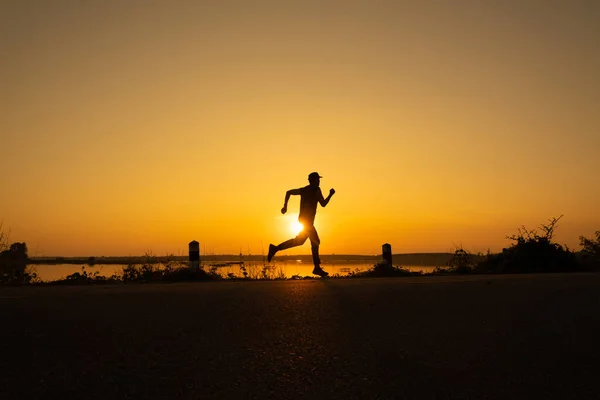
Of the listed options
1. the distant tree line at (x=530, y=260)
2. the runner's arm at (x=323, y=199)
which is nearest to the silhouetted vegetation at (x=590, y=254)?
the distant tree line at (x=530, y=260)

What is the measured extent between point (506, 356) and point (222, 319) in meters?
2.57

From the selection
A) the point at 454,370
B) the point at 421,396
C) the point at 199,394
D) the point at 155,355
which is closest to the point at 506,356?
the point at 454,370

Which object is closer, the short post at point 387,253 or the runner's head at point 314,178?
the runner's head at point 314,178

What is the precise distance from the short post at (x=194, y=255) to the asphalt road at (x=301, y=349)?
8401 millimetres

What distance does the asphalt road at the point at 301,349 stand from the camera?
307 cm

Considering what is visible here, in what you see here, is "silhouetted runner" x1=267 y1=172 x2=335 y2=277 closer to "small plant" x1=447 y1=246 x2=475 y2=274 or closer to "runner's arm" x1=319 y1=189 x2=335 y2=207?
"runner's arm" x1=319 y1=189 x2=335 y2=207

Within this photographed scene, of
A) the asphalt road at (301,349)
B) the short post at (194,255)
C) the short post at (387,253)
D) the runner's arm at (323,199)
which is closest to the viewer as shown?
the asphalt road at (301,349)

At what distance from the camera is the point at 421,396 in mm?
2941

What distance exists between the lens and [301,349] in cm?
401

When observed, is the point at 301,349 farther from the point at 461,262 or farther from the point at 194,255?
Result: the point at 461,262

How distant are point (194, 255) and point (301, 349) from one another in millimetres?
11801

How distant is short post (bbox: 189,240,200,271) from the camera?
49.8 feet

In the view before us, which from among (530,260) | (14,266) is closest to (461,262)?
(530,260)

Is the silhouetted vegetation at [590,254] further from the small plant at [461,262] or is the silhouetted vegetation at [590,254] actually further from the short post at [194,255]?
the short post at [194,255]
